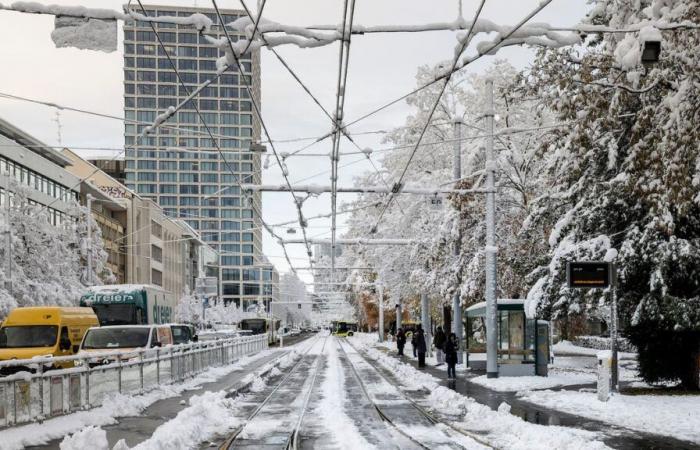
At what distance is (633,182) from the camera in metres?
16.2

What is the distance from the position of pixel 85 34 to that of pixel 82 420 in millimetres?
8382

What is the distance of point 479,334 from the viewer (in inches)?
1576

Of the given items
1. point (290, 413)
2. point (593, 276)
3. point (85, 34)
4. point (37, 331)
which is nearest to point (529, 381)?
point (593, 276)

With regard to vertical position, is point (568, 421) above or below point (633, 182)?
below

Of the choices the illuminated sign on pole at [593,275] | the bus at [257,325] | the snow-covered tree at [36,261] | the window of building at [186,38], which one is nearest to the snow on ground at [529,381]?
the illuminated sign on pole at [593,275]

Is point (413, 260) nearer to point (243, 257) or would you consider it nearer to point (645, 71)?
point (645, 71)

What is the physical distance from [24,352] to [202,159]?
509 ft

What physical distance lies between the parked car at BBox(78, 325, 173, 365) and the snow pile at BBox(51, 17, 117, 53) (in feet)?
60.0

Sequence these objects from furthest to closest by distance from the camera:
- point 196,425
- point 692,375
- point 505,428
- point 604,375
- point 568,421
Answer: point 692,375, point 604,375, point 568,421, point 505,428, point 196,425

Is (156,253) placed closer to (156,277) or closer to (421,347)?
(156,277)

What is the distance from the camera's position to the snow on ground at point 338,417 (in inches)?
561

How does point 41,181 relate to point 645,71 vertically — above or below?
above

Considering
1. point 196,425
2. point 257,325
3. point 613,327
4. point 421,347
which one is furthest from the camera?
point 257,325

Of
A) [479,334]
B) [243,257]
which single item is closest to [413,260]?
[479,334]
